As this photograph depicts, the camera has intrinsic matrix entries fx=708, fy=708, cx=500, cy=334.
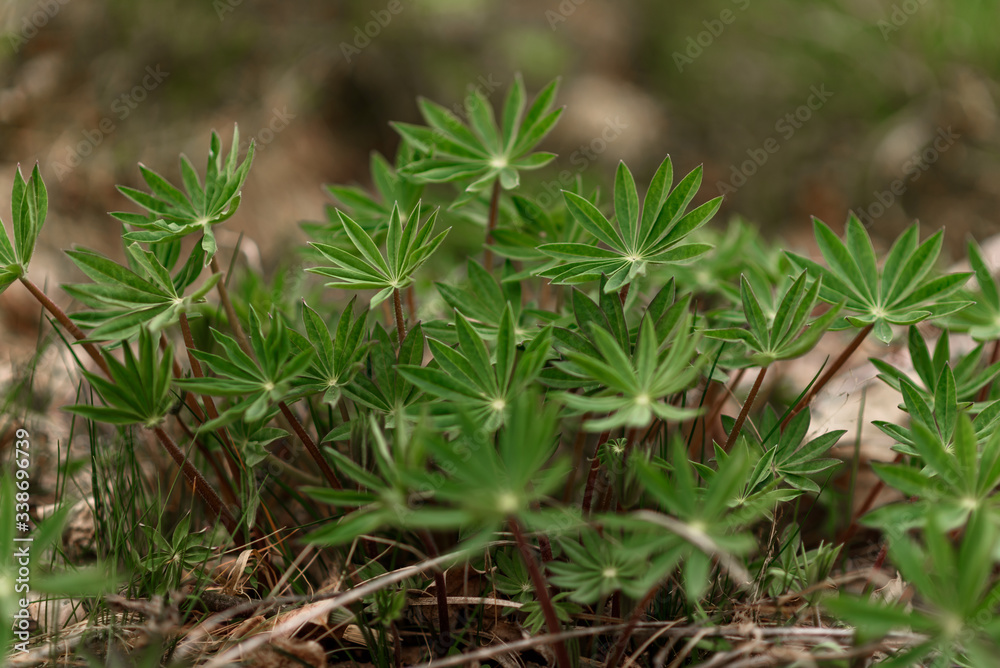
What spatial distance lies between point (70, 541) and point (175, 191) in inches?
41.1

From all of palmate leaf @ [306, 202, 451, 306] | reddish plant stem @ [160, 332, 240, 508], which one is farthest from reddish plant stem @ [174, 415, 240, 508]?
palmate leaf @ [306, 202, 451, 306]

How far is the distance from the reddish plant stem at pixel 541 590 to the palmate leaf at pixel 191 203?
92 cm

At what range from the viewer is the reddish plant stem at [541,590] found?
3.97 ft

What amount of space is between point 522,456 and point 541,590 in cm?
29

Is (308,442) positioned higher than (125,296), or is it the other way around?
(125,296)

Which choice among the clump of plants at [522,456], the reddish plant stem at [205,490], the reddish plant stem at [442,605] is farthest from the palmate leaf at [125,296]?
the reddish plant stem at [442,605]

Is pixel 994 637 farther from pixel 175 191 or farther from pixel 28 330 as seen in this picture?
pixel 28 330

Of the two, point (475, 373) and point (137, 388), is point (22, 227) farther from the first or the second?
point (475, 373)

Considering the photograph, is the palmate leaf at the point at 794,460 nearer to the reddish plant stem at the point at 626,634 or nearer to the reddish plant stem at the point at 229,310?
the reddish plant stem at the point at 626,634

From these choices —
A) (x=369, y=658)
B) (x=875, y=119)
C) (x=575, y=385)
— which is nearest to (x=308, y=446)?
(x=369, y=658)

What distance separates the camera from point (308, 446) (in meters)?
1.62

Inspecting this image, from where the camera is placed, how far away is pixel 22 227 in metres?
1.61

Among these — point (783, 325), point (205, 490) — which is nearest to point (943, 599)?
point (783, 325)

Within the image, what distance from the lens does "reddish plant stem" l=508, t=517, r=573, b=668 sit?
1210 millimetres
